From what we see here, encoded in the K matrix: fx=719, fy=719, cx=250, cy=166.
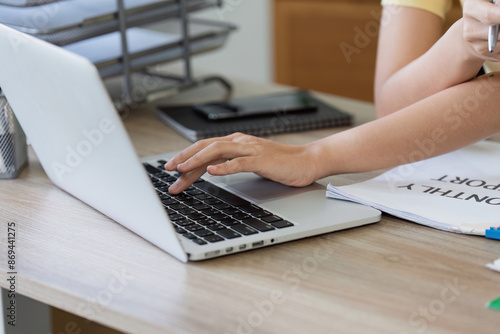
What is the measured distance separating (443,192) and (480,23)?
211mm

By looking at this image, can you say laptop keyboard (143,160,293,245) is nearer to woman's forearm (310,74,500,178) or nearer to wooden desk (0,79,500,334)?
wooden desk (0,79,500,334)

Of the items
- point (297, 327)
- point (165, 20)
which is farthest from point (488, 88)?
point (165, 20)

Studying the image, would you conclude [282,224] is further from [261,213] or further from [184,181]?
[184,181]

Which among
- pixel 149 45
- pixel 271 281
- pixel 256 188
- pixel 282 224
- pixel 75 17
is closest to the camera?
pixel 271 281

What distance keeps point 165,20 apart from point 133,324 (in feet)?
2.92

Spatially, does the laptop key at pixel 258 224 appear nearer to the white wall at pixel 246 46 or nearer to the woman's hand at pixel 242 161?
the woman's hand at pixel 242 161

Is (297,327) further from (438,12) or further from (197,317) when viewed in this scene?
(438,12)

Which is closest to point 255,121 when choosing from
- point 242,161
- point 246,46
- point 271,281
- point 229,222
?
point 242,161

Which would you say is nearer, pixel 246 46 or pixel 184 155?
pixel 184 155

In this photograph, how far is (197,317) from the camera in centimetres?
61

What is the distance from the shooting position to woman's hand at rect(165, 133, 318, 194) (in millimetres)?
859

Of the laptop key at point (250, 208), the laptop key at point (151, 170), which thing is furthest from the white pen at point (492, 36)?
the laptop key at point (151, 170)

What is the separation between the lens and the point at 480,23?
0.88m

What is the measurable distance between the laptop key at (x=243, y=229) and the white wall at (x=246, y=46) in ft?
8.20
